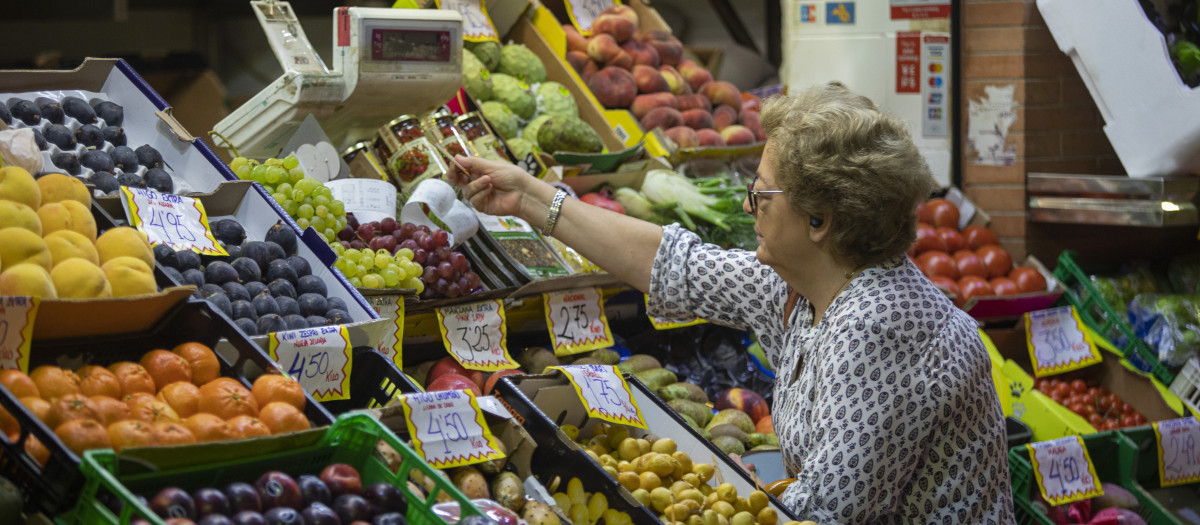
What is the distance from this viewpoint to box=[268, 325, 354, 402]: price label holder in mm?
1690

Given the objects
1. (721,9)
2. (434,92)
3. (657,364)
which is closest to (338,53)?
(434,92)

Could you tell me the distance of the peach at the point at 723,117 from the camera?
171 inches

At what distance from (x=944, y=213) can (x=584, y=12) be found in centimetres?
180

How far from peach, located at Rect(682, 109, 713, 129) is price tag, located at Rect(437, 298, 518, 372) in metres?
1.81

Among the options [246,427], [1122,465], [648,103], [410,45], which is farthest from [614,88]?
[246,427]

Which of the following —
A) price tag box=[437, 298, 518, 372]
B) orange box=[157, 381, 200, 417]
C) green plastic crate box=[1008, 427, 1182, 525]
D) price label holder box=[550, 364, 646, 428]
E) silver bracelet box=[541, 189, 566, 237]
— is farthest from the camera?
green plastic crate box=[1008, 427, 1182, 525]

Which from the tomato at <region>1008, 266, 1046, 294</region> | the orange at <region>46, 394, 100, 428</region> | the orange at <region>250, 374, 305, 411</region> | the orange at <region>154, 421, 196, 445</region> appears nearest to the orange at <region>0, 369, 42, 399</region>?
the orange at <region>46, 394, 100, 428</region>

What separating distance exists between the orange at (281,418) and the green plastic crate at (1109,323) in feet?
11.3

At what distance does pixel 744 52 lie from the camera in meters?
5.38

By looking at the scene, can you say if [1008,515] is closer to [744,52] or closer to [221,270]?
[221,270]

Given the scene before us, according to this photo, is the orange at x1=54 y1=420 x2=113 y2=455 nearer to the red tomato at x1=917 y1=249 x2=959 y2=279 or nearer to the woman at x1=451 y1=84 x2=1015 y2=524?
the woman at x1=451 y1=84 x2=1015 y2=524

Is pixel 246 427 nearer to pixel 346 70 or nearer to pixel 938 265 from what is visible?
pixel 346 70

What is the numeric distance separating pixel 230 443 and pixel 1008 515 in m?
1.60

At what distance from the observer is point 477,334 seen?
8.34 ft
